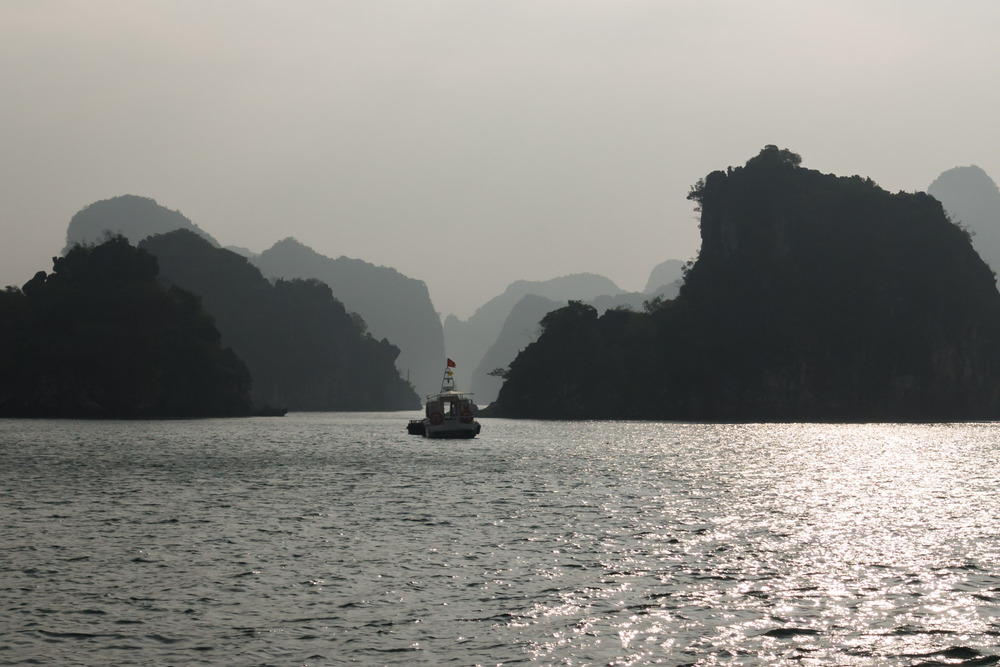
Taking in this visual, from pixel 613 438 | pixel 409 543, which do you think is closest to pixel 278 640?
pixel 409 543

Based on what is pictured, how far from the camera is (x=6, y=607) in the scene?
19953 mm

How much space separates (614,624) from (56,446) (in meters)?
65.4

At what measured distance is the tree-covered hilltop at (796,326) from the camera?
554 feet

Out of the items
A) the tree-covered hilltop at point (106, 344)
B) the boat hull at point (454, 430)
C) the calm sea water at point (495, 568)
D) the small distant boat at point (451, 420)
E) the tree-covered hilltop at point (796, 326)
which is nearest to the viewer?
the calm sea water at point (495, 568)

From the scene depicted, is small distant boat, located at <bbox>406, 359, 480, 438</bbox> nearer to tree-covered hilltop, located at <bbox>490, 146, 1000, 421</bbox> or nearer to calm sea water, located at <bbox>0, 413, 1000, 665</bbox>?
calm sea water, located at <bbox>0, 413, 1000, 665</bbox>

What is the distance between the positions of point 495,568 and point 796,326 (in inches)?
6347

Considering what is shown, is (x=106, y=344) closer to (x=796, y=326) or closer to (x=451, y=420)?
(x=451, y=420)

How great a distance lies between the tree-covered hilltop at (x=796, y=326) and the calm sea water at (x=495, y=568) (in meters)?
123

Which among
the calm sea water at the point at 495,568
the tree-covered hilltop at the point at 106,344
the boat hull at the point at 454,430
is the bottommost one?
the calm sea water at the point at 495,568

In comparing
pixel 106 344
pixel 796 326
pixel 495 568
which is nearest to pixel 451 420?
pixel 495 568

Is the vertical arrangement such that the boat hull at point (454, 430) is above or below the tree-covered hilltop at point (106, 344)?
below

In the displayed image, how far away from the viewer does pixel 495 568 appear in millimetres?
24766

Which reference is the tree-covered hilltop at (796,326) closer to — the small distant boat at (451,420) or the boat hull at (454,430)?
the small distant boat at (451,420)

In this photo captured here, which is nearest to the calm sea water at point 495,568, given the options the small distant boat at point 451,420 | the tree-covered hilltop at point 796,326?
the small distant boat at point 451,420
